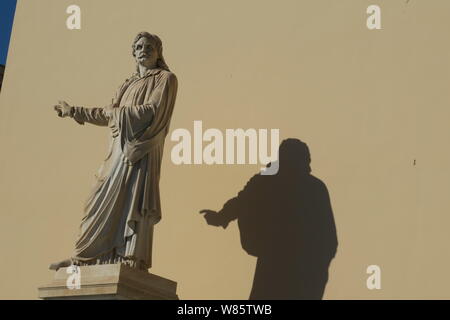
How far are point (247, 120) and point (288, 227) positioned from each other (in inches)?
32.4

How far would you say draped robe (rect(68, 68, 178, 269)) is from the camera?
4.09 metres

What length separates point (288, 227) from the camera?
4703 mm

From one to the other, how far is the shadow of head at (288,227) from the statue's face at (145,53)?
100 centimetres

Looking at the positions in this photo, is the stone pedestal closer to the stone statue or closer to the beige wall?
the stone statue

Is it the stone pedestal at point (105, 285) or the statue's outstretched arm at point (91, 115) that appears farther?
the statue's outstretched arm at point (91, 115)

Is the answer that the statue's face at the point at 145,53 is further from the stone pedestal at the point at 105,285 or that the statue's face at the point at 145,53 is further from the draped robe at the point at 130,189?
the stone pedestal at the point at 105,285

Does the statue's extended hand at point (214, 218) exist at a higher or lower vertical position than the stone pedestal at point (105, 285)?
higher

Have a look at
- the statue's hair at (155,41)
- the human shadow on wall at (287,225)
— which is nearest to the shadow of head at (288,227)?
the human shadow on wall at (287,225)

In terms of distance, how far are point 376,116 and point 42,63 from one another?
286 centimetres

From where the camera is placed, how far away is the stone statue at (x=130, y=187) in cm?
409

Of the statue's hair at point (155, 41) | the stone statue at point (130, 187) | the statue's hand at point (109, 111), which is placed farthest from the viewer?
the statue's hair at point (155, 41)

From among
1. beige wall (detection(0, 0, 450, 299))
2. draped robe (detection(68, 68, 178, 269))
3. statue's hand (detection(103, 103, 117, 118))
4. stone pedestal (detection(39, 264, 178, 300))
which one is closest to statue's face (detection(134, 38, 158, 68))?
draped robe (detection(68, 68, 178, 269))

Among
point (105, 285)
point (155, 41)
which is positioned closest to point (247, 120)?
point (155, 41)
